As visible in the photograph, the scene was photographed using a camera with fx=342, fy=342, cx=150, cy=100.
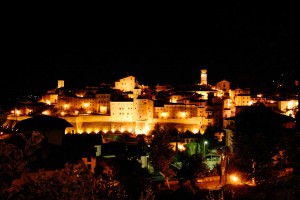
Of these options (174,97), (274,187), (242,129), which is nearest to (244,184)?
(242,129)

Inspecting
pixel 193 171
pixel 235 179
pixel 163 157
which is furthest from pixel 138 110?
pixel 235 179

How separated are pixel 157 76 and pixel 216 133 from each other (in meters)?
45.8

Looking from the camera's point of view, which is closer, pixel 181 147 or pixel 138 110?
pixel 181 147

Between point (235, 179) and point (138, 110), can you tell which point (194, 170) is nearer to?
point (235, 179)

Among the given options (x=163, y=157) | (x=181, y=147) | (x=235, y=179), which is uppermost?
(x=163, y=157)

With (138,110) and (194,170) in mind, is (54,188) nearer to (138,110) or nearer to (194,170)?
(194,170)

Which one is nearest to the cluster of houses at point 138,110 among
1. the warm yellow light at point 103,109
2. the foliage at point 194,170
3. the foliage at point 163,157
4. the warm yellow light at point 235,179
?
the warm yellow light at point 103,109

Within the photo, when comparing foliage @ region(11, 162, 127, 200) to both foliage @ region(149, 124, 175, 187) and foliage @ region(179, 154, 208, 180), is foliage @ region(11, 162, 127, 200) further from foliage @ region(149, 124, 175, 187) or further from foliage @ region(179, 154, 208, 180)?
foliage @ region(179, 154, 208, 180)

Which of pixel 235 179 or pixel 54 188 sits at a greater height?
pixel 54 188

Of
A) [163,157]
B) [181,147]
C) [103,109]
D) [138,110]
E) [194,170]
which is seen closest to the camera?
[194,170]

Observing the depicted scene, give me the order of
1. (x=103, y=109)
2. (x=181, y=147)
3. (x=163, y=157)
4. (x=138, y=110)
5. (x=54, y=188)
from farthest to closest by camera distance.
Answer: (x=103, y=109) → (x=138, y=110) → (x=181, y=147) → (x=163, y=157) → (x=54, y=188)

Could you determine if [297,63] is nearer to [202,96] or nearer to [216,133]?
[216,133]

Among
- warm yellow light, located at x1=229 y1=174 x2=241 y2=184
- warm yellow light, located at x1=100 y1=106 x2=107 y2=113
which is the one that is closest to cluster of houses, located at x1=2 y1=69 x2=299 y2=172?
warm yellow light, located at x1=100 y1=106 x2=107 y2=113

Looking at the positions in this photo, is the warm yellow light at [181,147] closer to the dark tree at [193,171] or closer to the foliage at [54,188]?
the dark tree at [193,171]
